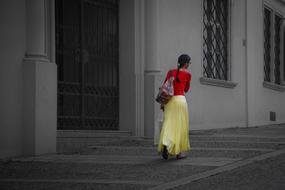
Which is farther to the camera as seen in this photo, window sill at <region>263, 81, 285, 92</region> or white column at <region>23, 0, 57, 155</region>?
window sill at <region>263, 81, 285, 92</region>

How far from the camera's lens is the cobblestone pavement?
22.0 feet

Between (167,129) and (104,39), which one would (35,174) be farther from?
(104,39)

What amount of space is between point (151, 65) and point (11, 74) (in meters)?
→ 4.24

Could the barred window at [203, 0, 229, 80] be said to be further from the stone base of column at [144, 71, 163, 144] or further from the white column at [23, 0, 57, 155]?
the white column at [23, 0, 57, 155]

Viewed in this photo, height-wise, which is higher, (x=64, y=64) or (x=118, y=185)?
(x=64, y=64)

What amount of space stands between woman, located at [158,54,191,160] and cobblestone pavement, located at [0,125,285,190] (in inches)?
8.6

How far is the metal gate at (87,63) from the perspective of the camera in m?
12.1

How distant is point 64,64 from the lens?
12180mm

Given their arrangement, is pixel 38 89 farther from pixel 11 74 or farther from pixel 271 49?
pixel 271 49

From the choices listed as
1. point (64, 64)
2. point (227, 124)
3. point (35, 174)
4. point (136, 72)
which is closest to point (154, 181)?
point (35, 174)

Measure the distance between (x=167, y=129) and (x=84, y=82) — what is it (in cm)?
372

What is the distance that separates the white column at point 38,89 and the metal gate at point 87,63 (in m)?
1.73

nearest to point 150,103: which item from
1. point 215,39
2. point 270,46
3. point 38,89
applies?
point 38,89

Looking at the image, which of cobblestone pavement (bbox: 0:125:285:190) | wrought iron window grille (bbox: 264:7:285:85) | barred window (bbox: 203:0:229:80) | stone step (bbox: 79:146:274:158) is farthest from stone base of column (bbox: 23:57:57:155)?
wrought iron window grille (bbox: 264:7:285:85)
